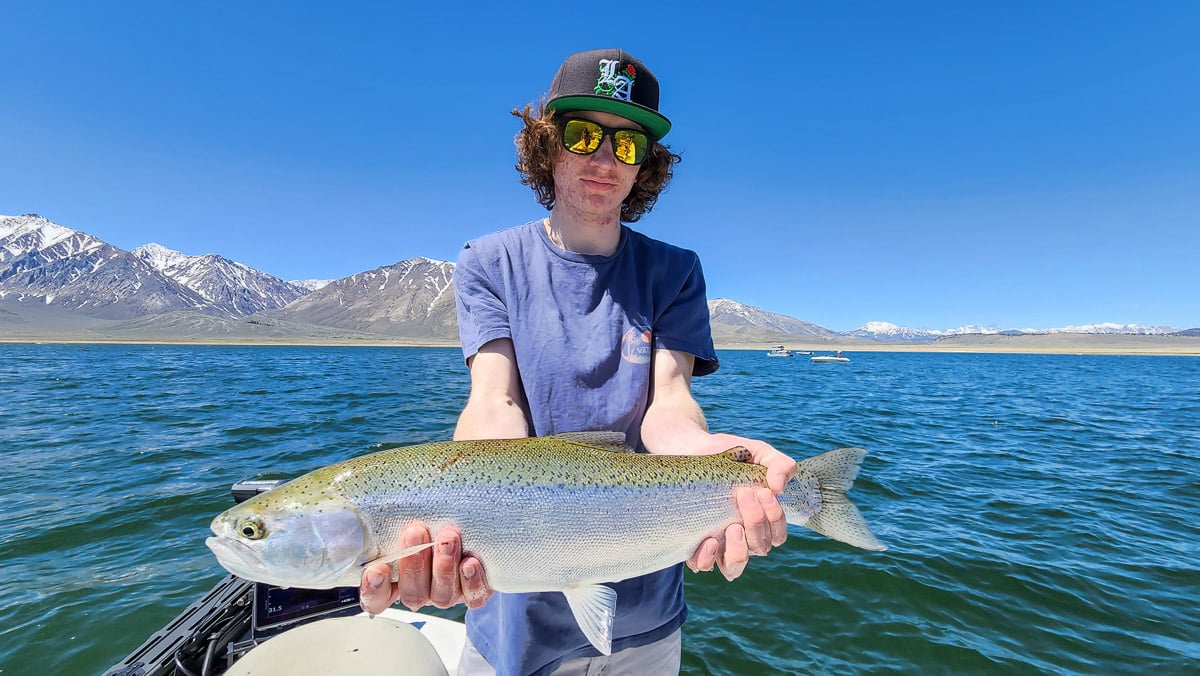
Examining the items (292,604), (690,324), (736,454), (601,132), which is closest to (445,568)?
(736,454)

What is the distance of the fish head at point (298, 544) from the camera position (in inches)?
95.3

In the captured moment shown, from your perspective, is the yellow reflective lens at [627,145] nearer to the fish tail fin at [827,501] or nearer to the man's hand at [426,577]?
the fish tail fin at [827,501]

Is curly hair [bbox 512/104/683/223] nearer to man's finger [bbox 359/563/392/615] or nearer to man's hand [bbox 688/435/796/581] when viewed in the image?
man's hand [bbox 688/435/796/581]

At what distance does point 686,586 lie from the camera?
27.5ft

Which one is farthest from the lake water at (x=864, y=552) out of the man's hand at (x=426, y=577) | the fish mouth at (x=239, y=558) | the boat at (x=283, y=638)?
the fish mouth at (x=239, y=558)

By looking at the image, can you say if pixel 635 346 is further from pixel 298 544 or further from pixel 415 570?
pixel 298 544

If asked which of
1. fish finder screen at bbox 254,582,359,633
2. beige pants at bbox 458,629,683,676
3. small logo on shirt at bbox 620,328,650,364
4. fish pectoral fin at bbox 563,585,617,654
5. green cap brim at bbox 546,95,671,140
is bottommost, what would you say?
fish finder screen at bbox 254,582,359,633

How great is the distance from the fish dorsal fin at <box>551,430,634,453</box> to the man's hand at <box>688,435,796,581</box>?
0.67 m

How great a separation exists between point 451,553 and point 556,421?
2.61 feet

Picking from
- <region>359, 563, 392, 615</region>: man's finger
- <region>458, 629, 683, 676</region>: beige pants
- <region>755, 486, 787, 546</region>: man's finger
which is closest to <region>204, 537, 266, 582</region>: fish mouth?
<region>359, 563, 392, 615</region>: man's finger

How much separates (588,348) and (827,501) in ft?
5.36

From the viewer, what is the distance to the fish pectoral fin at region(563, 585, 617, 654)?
97.6 inches

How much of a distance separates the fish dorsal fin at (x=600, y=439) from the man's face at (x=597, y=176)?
1.18 meters

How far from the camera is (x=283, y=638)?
3.62 m
